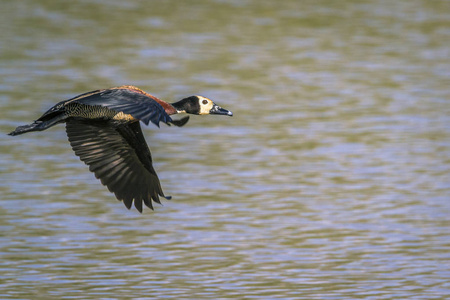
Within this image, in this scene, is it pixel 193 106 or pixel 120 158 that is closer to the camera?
pixel 120 158

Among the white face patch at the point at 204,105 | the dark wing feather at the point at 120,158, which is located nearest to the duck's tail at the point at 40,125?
the dark wing feather at the point at 120,158

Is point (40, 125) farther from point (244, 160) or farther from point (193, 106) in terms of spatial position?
point (244, 160)

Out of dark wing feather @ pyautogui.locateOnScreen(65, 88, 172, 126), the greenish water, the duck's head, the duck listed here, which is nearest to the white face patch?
the duck's head

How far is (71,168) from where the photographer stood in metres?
12.9

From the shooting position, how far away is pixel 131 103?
827 centimetres

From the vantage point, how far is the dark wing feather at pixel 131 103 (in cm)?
795

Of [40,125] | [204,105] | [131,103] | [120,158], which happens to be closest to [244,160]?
[204,105]

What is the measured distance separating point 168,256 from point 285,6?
→ 1364cm

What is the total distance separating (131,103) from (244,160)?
507 cm

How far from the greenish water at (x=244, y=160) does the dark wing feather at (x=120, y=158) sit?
0.75 m

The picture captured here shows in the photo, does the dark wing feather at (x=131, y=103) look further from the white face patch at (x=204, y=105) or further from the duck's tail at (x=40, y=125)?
the white face patch at (x=204, y=105)

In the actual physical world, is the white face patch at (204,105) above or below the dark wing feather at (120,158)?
above

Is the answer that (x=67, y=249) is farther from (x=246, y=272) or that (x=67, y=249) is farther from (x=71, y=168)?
(x=71, y=168)

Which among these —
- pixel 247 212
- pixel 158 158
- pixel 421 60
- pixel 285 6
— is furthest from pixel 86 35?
pixel 247 212
